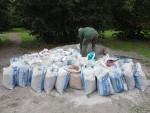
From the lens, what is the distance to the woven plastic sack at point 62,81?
6.82m

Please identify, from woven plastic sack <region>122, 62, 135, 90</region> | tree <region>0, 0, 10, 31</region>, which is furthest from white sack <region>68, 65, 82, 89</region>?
tree <region>0, 0, 10, 31</region>

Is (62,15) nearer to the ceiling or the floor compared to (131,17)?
nearer to the ceiling

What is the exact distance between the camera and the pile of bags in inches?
264

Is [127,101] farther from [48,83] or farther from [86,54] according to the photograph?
[86,54]

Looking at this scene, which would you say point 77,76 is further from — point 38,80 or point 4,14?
point 4,14

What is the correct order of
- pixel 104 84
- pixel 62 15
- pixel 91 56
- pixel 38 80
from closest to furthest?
pixel 104 84 < pixel 38 80 < pixel 91 56 < pixel 62 15

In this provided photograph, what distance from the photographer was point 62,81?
6832 millimetres

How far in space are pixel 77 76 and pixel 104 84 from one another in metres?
0.56

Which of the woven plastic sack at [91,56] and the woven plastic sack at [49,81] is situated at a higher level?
the woven plastic sack at [91,56]

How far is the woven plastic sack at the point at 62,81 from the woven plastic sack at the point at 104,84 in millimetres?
608

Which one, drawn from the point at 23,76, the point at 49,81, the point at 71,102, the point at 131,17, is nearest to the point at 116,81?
the point at 71,102

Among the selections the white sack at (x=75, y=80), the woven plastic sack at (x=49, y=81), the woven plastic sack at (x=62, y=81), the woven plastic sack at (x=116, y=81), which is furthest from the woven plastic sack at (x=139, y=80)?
the woven plastic sack at (x=49, y=81)

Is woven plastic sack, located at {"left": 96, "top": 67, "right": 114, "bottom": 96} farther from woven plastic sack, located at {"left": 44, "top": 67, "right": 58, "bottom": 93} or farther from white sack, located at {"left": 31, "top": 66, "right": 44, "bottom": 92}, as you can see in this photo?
white sack, located at {"left": 31, "top": 66, "right": 44, "bottom": 92}

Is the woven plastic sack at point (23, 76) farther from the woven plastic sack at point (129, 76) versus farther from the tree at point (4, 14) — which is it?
the tree at point (4, 14)
